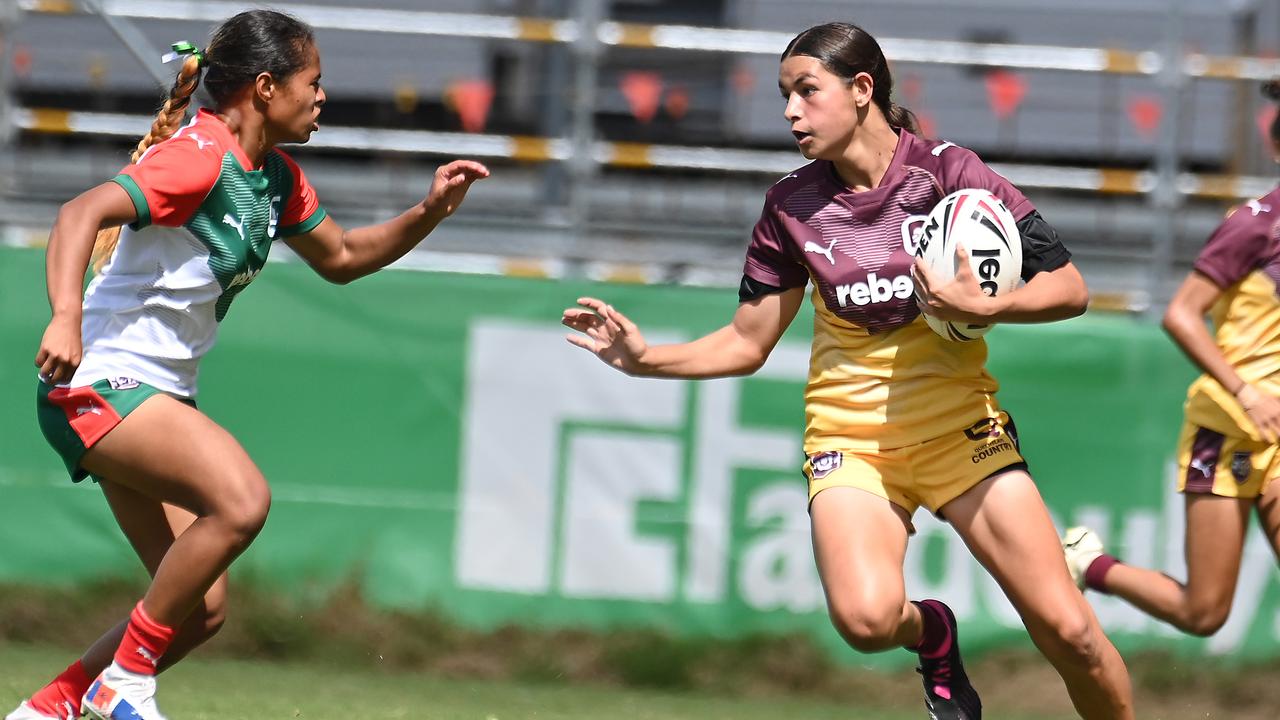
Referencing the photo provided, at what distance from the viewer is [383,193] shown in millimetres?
10008

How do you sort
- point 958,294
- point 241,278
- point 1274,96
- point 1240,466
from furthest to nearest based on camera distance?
point 1274,96 → point 1240,466 → point 241,278 → point 958,294

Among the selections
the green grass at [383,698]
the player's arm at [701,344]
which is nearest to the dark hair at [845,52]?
the player's arm at [701,344]

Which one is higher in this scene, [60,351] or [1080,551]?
[60,351]

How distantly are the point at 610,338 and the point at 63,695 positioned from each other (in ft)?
5.81

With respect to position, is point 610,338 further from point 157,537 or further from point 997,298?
point 157,537

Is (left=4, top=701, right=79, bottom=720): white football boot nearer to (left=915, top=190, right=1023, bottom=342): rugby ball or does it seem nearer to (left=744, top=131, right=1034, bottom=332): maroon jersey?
(left=744, top=131, right=1034, bottom=332): maroon jersey

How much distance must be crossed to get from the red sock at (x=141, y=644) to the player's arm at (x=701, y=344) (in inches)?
52.8

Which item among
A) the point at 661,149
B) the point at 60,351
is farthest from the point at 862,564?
the point at 661,149

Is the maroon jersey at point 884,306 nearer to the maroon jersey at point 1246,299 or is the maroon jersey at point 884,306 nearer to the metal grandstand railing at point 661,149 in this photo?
the maroon jersey at point 1246,299

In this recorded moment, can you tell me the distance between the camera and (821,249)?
453 centimetres

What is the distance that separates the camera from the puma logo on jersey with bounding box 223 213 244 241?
4.43 meters

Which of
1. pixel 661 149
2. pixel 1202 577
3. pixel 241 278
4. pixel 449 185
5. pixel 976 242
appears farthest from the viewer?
pixel 661 149

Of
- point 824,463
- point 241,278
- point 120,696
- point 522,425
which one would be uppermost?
point 241,278

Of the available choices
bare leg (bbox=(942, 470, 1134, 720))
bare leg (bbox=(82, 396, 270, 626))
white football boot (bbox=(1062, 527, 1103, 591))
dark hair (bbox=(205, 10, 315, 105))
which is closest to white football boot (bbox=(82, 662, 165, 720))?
bare leg (bbox=(82, 396, 270, 626))
